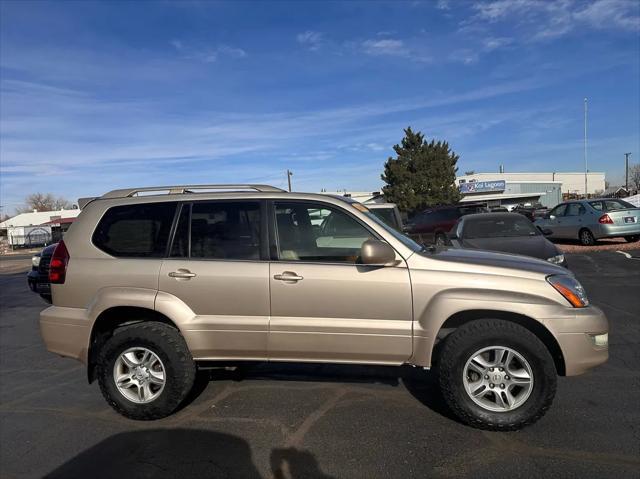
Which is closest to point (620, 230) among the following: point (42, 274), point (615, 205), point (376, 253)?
point (615, 205)

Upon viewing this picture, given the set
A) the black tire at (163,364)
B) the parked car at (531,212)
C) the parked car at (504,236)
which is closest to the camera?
the black tire at (163,364)

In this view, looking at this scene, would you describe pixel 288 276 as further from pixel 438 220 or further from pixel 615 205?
pixel 438 220

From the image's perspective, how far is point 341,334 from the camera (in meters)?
3.71

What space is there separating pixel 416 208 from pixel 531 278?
138 feet

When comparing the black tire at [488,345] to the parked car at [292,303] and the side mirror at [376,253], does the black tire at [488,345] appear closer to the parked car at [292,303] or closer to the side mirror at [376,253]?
the parked car at [292,303]

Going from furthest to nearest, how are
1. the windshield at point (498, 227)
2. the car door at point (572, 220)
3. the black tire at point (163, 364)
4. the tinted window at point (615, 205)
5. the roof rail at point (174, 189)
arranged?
1. the car door at point (572, 220)
2. the tinted window at point (615, 205)
3. the windshield at point (498, 227)
4. the roof rail at point (174, 189)
5. the black tire at point (163, 364)

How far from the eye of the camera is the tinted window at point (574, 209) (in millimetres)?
15164

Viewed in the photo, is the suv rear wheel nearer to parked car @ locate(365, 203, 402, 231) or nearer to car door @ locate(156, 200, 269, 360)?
parked car @ locate(365, 203, 402, 231)

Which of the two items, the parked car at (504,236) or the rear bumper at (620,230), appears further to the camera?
the rear bumper at (620,230)

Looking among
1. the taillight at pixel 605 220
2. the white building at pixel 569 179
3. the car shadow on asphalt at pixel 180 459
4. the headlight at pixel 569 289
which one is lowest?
the car shadow on asphalt at pixel 180 459

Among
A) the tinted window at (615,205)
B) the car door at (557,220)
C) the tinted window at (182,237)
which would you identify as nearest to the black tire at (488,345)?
the tinted window at (182,237)

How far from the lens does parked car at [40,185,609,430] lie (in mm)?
3561

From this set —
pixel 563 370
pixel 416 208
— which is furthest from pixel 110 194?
pixel 416 208

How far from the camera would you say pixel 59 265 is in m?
4.15
